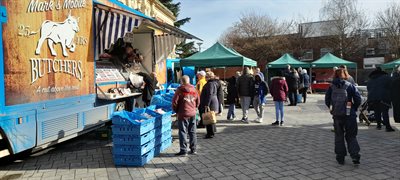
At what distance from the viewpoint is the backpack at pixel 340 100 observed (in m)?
5.50

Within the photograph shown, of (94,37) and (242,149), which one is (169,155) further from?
(94,37)

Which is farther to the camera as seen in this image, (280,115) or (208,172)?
(280,115)

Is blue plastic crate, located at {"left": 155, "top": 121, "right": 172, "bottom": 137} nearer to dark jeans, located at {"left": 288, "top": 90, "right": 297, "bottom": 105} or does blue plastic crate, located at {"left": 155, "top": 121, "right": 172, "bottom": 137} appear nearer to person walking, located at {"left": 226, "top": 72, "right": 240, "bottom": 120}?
person walking, located at {"left": 226, "top": 72, "right": 240, "bottom": 120}

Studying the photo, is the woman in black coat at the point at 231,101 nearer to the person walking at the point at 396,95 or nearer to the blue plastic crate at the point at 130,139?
the person walking at the point at 396,95

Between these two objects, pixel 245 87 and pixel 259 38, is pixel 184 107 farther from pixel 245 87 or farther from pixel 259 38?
pixel 259 38

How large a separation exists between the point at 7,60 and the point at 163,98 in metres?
4.16

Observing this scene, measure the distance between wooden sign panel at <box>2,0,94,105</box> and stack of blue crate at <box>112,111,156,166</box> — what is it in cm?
119

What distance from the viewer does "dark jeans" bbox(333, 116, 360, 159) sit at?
549 centimetres

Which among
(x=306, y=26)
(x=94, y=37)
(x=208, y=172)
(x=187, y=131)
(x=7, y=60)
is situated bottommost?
(x=208, y=172)

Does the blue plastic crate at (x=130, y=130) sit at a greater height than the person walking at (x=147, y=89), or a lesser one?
lesser

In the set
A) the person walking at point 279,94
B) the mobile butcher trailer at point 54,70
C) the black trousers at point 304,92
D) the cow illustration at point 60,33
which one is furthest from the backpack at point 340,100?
the black trousers at point 304,92

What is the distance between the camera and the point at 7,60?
182 inches

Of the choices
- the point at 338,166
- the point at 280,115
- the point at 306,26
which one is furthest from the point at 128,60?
the point at 306,26

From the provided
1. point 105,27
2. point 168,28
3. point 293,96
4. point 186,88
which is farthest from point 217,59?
point 186,88
